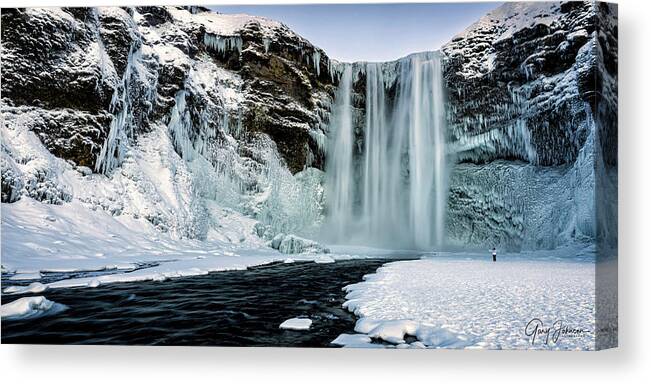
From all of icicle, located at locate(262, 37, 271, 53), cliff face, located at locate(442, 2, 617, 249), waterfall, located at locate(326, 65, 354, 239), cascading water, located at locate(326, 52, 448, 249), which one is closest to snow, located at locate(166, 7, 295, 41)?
icicle, located at locate(262, 37, 271, 53)

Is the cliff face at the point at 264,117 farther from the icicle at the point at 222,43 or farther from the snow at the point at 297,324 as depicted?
the snow at the point at 297,324

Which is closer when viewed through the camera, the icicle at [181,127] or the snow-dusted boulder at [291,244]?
the snow-dusted boulder at [291,244]

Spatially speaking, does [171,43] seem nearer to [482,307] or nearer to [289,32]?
[289,32]

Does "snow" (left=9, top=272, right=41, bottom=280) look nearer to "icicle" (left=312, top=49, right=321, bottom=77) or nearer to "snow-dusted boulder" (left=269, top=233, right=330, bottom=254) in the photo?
"snow-dusted boulder" (left=269, top=233, right=330, bottom=254)

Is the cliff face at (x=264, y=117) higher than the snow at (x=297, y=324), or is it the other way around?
the cliff face at (x=264, y=117)

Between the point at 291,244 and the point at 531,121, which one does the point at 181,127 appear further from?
the point at 531,121

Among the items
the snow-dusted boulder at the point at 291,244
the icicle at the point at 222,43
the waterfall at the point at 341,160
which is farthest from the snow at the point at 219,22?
the snow-dusted boulder at the point at 291,244
